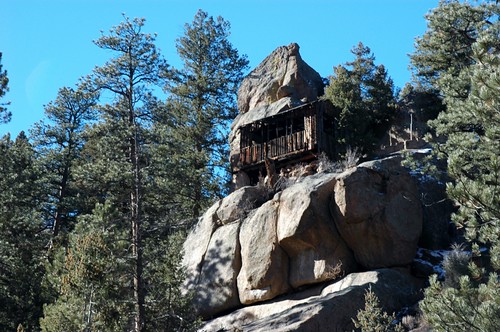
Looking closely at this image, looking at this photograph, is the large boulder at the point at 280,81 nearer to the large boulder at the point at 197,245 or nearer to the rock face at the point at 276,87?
the rock face at the point at 276,87

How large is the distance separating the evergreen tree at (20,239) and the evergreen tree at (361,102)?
41.7 ft

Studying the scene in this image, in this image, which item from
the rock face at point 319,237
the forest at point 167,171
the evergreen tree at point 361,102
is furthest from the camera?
the evergreen tree at point 361,102

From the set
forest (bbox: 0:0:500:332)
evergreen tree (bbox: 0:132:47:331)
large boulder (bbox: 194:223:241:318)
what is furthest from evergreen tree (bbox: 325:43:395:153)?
evergreen tree (bbox: 0:132:47:331)

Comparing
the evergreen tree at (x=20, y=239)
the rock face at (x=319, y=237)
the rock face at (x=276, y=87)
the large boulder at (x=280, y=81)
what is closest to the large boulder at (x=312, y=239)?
the rock face at (x=319, y=237)

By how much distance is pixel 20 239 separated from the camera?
26.2 metres

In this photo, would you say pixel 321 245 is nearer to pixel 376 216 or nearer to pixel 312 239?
pixel 312 239

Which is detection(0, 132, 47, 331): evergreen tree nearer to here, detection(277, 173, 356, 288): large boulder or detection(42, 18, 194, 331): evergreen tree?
detection(42, 18, 194, 331): evergreen tree

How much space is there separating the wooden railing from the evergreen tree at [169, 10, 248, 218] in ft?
7.87

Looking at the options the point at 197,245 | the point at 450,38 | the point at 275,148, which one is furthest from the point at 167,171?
the point at 450,38

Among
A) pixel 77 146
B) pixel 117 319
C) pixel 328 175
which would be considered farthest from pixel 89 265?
pixel 77 146

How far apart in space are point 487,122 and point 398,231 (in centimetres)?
969

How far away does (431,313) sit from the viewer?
11.3m

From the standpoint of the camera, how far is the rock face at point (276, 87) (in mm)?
31156

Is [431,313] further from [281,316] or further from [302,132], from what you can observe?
[302,132]
